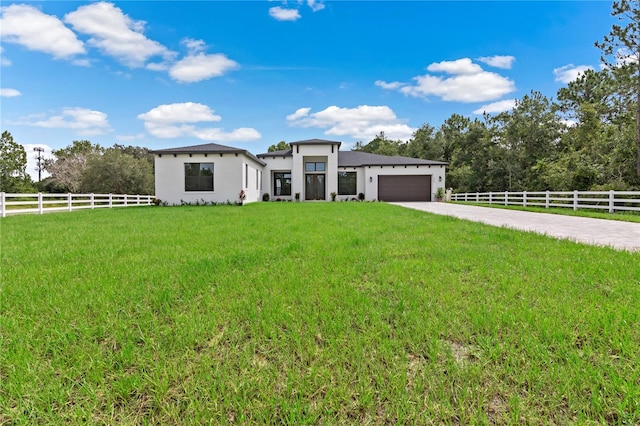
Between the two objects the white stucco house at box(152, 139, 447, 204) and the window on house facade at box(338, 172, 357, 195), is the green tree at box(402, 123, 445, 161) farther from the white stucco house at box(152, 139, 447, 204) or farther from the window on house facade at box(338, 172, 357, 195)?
the window on house facade at box(338, 172, 357, 195)

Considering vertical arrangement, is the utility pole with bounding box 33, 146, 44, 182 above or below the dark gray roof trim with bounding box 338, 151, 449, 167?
above

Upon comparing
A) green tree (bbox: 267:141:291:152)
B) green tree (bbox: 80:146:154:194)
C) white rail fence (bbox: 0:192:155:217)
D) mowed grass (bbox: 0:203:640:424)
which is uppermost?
green tree (bbox: 267:141:291:152)

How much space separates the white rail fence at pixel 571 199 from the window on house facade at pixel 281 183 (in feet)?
44.1

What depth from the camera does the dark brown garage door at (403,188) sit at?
2330cm

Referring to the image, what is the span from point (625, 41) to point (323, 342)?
20.9 metres

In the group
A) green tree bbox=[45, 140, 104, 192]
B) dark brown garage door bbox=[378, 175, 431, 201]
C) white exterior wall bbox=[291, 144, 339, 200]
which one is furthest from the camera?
green tree bbox=[45, 140, 104, 192]

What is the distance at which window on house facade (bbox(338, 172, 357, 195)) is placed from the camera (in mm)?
23688

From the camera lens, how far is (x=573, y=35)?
13820 mm

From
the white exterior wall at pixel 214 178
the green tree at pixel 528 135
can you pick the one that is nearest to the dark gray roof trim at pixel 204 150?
the white exterior wall at pixel 214 178

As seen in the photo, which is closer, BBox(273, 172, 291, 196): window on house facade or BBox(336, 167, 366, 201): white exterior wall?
BBox(336, 167, 366, 201): white exterior wall

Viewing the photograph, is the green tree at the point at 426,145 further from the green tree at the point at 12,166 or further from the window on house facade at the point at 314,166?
the green tree at the point at 12,166

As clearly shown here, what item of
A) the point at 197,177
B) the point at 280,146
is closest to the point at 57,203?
the point at 197,177

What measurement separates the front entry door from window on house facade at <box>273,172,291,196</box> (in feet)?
4.68

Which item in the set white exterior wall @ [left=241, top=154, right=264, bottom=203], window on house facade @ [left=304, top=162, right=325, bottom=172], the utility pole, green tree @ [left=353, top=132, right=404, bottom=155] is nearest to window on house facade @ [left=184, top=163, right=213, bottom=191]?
white exterior wall @ [left=241, top=154, right=264, bottom=203]
